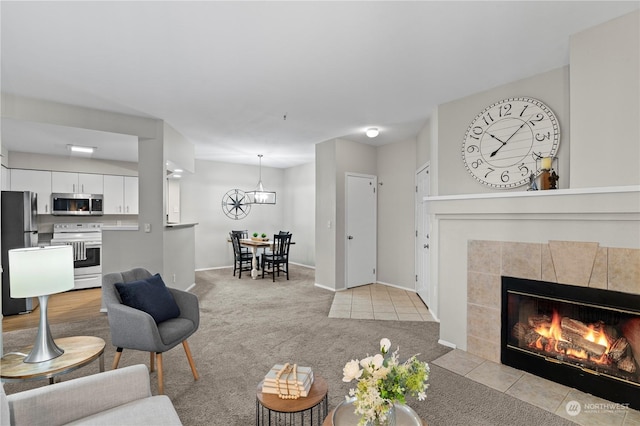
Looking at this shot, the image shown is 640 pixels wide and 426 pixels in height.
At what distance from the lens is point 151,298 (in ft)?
7.89

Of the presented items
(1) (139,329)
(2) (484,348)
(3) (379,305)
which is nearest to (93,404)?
(1) (139,329)

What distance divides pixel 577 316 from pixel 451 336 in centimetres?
111

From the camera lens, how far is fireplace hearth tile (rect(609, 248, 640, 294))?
2.04m

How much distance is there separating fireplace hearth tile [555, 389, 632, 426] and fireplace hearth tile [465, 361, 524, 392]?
0.34 m

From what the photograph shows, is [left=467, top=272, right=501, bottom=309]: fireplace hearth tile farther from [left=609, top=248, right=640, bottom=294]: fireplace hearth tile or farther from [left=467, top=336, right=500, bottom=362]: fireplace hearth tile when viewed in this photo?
[left=609, top=248, right=640, bottom=294]: fireplace hearth tile

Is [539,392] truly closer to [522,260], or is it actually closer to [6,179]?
[522,260]

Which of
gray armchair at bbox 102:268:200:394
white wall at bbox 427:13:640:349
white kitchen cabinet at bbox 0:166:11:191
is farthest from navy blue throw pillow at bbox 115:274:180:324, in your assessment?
white kitchen cabinet at bbox 0:166:11:191

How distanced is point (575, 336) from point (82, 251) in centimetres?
726

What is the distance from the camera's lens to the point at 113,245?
4.19m

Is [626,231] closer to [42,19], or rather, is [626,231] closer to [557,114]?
[557,114]

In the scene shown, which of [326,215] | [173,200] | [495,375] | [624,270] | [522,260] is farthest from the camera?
[173,200]

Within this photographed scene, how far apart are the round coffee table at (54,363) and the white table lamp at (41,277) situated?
0.05 m

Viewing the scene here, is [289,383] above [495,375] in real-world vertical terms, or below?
above

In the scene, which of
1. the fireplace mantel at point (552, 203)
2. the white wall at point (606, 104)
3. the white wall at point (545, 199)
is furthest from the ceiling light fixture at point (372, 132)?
the white wall at point (606, 104)
